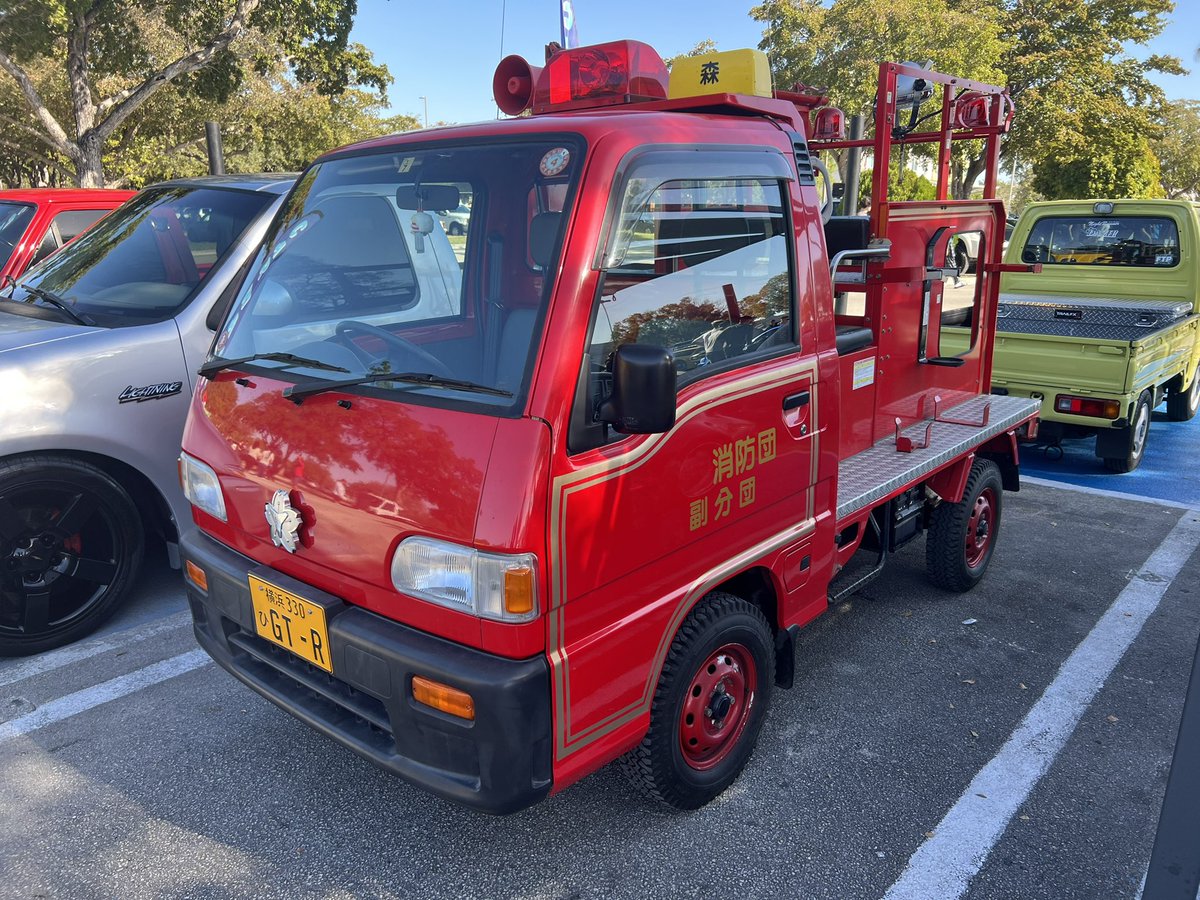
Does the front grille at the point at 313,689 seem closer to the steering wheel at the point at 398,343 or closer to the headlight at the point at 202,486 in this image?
the headlight at the point at 202,486

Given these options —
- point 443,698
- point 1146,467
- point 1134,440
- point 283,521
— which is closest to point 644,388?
point 443,698

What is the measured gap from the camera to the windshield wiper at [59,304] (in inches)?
157

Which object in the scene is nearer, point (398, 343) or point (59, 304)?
point (398, 343)

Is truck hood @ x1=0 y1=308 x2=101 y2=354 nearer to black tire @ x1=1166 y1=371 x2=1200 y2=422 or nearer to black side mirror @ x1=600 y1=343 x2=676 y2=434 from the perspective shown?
black side mirror @ x1=600 y1=343 x2=676 y2=434

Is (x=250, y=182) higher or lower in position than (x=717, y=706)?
higher

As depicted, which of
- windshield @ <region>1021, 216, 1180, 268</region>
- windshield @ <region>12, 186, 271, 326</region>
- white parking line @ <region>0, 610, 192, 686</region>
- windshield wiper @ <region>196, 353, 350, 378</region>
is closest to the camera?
windshield wiper @ <region>196, 353, 350, 378</region>

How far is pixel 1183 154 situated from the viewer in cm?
4797

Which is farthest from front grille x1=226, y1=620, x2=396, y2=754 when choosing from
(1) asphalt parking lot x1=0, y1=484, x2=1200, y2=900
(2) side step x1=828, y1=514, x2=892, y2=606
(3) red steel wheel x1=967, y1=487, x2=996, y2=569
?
(3) red steel wheel x1=967, y1=487, x2=996, y2=569

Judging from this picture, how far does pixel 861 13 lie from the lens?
68.4 ft

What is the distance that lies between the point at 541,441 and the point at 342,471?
0.62m

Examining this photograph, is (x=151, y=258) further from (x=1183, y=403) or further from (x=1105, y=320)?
(x=1183, y=403)

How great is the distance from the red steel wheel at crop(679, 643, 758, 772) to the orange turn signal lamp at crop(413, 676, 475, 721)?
2.63ft

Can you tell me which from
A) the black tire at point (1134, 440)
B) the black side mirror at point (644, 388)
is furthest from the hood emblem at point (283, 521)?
the black tire at point (1134, 440)

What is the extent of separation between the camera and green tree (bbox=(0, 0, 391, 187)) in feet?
44.3
